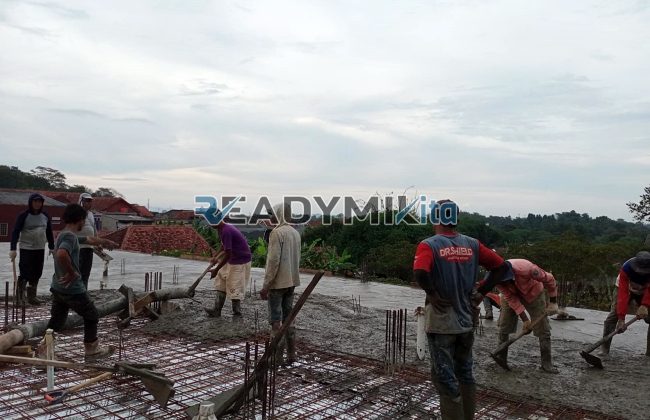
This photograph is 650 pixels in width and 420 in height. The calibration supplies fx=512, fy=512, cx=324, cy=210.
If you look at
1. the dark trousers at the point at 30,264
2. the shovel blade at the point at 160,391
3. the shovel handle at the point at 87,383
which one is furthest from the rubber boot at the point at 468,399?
the dark trousers at the point at 30,264

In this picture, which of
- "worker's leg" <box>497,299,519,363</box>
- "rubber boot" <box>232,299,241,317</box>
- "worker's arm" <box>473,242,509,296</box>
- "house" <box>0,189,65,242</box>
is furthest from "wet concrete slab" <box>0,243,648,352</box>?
"house" <box>0,189,65,242</box>

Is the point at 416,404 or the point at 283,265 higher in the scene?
the point at 283,265

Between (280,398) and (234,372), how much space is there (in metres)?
0.69

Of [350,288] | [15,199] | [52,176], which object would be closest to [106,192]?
[52,176]

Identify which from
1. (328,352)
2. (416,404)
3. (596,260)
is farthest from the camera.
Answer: (596,260)

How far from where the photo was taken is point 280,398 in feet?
11.2

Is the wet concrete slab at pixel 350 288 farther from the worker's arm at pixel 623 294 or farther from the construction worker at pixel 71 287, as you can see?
the construction worker at pixel 71 287

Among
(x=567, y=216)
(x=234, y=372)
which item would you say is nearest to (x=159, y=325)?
(x=234, y=372)

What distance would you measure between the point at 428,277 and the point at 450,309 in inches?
9.2

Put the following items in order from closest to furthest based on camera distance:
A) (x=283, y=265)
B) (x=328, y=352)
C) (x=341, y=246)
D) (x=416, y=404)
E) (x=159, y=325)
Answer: (x=416, y=404) → (x=283, y=265) → (x=328, y=352) → (x=159, y=325) → (x=341, y=246)

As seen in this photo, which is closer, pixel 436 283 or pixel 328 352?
pixel 436 283

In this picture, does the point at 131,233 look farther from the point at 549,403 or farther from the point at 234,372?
the point at 549,403

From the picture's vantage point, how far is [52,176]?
57.8 m

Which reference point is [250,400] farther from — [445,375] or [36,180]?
[36,180]
